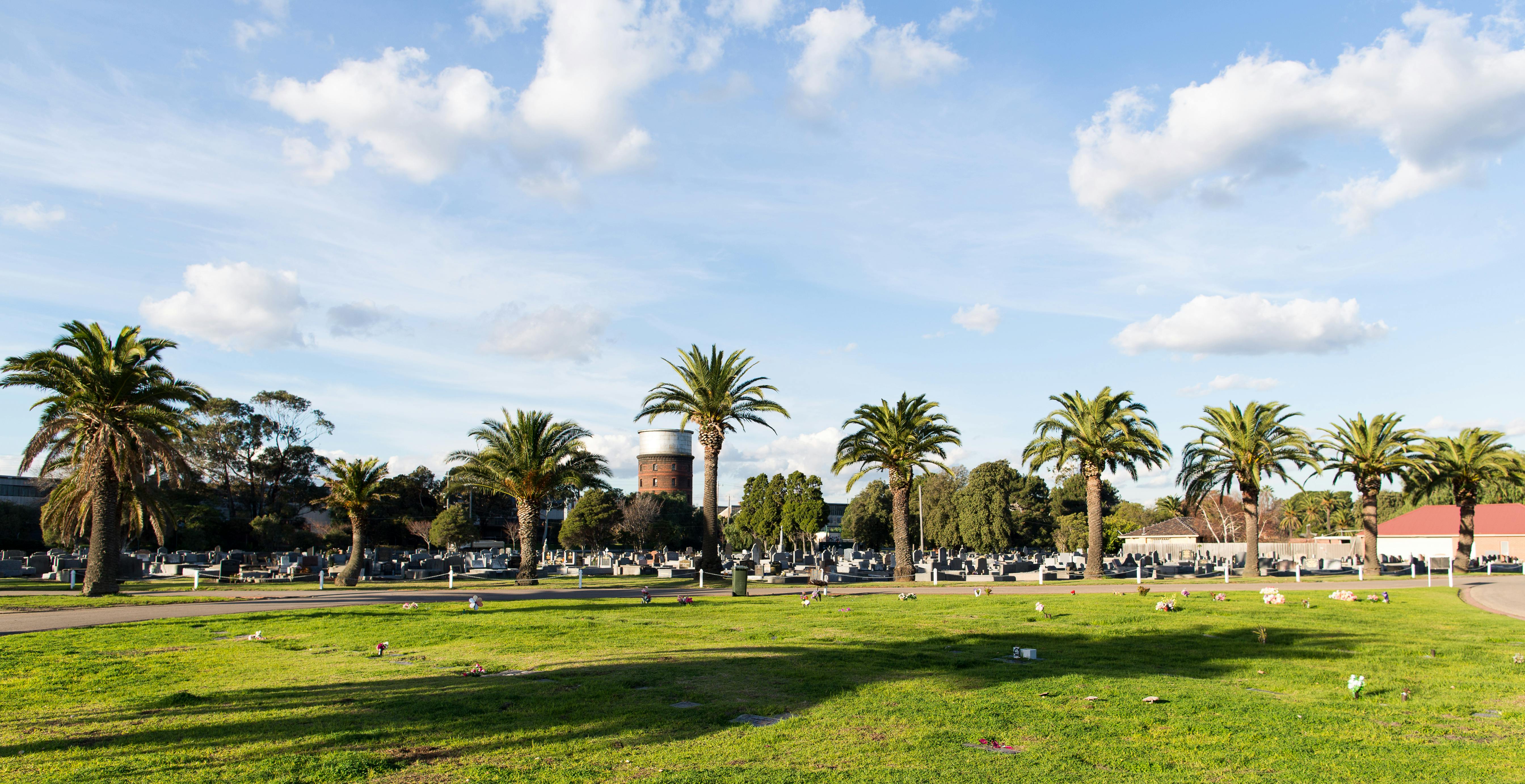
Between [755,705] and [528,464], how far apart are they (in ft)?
93.2

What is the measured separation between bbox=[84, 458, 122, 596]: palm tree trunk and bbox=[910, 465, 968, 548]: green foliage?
1772 inches

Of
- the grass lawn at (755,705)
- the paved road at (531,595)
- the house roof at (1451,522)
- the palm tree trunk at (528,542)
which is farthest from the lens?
the house roof at (1451,522)

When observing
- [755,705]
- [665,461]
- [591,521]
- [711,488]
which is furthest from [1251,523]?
[665,461]

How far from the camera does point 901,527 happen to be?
1458 inches

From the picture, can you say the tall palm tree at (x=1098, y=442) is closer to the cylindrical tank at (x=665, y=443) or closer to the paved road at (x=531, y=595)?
the paved road at (x=531, y=595)

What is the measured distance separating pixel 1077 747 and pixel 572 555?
58.0 meters

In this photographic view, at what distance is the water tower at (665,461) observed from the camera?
344 ft

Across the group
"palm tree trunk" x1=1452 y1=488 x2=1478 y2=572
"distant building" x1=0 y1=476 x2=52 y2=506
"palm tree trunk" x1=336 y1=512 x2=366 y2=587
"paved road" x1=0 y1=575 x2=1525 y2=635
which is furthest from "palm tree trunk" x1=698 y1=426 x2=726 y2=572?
"distant building" x1=0 y1=476 x2=52 y2=506

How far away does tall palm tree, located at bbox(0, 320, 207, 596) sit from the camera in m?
24.5

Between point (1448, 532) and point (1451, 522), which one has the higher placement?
point (1451, 522)

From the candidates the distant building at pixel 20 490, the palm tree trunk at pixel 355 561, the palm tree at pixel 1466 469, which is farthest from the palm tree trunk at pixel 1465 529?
the distant building at pixel 20 490

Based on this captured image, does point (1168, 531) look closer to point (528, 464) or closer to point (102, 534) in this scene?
point (528, 464)

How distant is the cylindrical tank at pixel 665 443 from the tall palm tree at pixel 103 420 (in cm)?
7860

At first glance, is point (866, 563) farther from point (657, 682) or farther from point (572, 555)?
point (657, 682)
